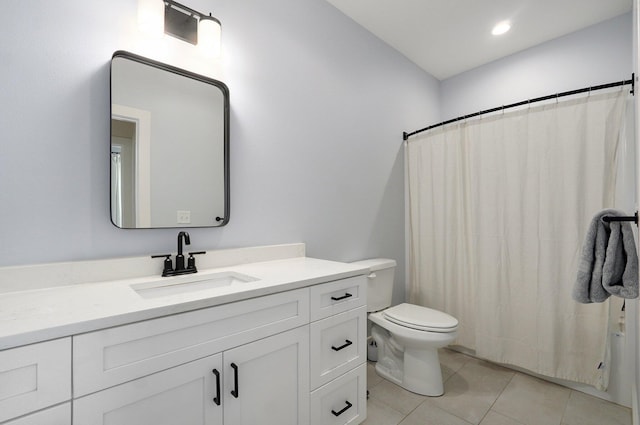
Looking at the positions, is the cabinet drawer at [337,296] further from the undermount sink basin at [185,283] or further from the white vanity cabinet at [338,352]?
the undermount sink basin at [185,283]

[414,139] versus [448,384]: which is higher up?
[414,139]

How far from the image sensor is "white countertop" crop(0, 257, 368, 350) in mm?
694

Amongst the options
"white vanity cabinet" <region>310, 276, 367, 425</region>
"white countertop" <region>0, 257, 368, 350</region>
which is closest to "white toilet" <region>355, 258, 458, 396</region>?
"white vanity cabinet" <region>310, 276, 367, 425</region>

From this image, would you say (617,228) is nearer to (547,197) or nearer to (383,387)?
(547,197)

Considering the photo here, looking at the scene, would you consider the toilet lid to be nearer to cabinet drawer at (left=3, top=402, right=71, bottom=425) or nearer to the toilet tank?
the toilet tank

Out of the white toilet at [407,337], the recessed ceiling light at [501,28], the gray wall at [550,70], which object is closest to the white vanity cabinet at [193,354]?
the white toilet at [407,337]

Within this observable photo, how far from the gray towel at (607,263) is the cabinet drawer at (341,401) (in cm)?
99

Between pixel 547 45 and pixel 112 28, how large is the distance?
302 cm

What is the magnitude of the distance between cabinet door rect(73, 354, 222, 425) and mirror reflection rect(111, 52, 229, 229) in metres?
0.67

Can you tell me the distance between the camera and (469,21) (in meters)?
2.16

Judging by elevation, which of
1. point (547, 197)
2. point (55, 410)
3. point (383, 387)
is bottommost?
point (383, 387)

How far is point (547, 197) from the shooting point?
1.87 metres

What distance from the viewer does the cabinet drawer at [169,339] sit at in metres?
0.74

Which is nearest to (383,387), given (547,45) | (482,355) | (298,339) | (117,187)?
(482,355)
